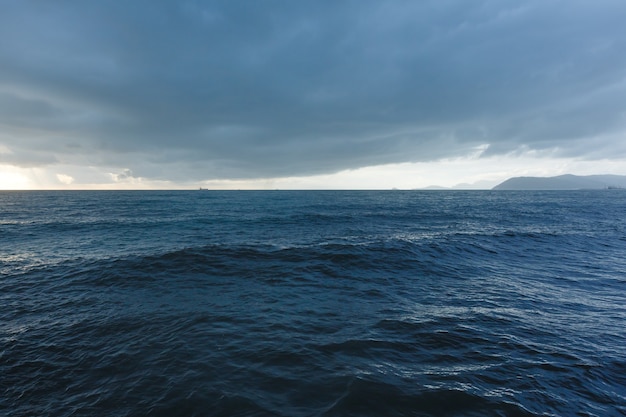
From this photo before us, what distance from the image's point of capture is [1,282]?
771 inches

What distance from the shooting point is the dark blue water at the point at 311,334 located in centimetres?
852

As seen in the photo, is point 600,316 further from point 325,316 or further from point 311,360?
point 311,360

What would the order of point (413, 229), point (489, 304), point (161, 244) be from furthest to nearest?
point (413, 229) < point (161, 244) < point (489, 304)

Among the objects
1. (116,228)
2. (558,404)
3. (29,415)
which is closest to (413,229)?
(558,404)

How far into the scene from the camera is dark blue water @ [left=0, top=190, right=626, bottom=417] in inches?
336

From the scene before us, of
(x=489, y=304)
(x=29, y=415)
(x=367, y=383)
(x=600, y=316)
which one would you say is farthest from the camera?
(x=489, y=304)

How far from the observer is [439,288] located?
18.5 meters

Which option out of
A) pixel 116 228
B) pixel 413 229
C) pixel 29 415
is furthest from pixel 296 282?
pixel 116 228

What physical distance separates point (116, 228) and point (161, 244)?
1768cm

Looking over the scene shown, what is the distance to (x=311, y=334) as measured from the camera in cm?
1234

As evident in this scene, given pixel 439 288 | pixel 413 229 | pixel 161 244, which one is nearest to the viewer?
pixel 439 288

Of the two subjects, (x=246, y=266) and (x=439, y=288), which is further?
(x=246, y=266)

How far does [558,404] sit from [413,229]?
114 ft

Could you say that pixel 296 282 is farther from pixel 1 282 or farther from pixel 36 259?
pixel 36 259
